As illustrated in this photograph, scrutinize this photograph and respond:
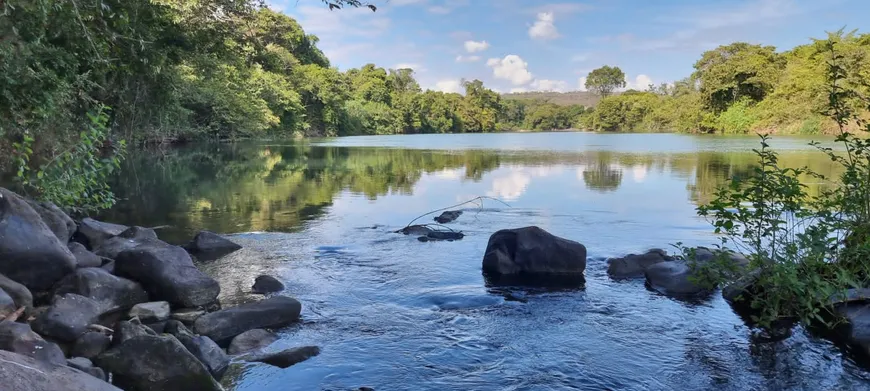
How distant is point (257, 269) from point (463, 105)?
454 feet

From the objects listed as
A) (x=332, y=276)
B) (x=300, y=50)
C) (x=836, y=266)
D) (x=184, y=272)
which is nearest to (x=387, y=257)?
(x=332, y=276)

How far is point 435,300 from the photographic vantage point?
940cm

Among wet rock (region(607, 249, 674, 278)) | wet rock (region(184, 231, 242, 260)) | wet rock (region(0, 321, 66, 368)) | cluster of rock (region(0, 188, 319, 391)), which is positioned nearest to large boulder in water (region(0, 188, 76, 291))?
cluster of rock (region(0, 188, 319, 391))

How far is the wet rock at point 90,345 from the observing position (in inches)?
259

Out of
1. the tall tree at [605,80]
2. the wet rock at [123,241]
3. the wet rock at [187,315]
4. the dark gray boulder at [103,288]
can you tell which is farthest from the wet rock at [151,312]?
the tall tree at [605,80]

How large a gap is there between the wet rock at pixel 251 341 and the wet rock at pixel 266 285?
2.07 m

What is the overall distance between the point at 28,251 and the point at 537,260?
7.62 meters

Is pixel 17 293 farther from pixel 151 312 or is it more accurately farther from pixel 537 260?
pixel 537 260

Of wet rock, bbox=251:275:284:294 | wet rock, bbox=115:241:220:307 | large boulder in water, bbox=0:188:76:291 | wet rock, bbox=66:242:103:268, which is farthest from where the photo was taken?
wet rock, bbox=251:275:284:294

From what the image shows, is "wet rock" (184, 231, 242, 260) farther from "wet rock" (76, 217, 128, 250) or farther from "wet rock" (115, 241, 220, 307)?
"wet rock" (115, 241, 220, 307)

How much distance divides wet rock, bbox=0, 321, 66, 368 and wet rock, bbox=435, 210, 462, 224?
36.4 ft

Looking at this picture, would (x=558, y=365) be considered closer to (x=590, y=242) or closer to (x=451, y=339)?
(x=451, y=339)

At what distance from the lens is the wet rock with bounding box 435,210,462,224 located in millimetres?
16353

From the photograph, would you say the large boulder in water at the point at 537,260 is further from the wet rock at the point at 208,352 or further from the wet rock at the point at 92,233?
the wet rock at the point at 92,233
